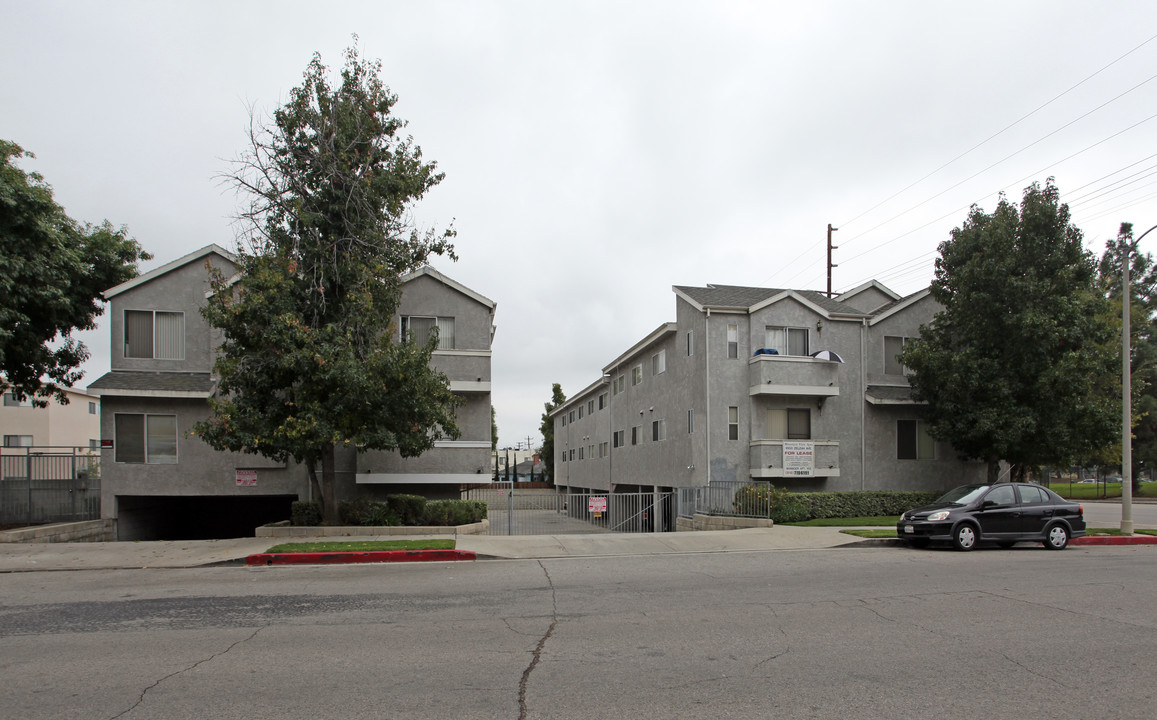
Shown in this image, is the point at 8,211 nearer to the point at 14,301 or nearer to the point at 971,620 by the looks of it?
the point at 14,301

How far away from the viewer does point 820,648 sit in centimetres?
762

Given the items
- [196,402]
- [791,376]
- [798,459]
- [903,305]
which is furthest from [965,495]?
[196,402]

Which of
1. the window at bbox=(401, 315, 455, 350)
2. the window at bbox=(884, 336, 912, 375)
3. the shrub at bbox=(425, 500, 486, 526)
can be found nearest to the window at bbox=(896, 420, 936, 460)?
the window at bbox=(884, 336, 912, 375)

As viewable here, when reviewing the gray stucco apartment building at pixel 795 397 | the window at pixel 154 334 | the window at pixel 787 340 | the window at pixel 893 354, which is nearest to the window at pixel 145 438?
the window at pixel 154 334

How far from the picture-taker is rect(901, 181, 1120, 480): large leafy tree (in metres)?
22.1

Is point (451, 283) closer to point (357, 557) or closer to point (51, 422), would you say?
point (357, 557)

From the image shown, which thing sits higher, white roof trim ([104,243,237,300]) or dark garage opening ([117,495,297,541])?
white roof trim ([104,243,237,300])

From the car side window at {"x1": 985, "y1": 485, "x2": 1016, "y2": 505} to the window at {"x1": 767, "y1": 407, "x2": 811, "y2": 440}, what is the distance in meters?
9.00

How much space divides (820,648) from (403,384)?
494 inches

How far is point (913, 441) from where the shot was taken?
88.8 ft

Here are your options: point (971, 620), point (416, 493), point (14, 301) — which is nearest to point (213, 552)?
point (416, 493)

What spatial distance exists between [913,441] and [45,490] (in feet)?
92.3

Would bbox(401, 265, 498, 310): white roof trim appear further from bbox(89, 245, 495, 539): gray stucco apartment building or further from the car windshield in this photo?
the car windshield

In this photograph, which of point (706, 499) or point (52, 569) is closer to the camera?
point (52, 569)
